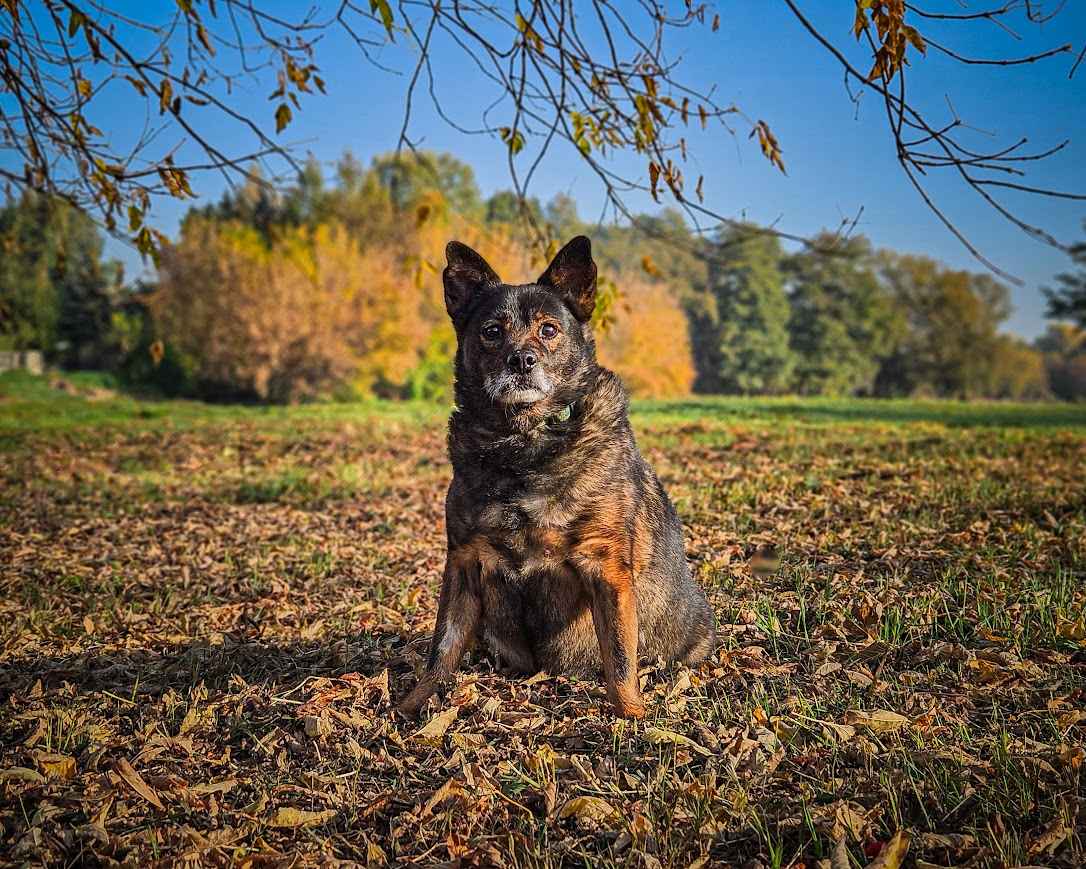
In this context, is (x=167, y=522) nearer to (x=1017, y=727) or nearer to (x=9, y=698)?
(x=9, y=698)

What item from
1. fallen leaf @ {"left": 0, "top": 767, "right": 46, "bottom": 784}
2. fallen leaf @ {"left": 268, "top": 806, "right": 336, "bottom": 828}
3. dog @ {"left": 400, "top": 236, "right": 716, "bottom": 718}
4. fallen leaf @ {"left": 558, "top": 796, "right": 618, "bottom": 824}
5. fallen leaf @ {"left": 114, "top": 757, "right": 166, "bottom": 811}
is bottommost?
fallen leaf @ {"left": 0, "top": 767, "right": 46, "bottom": 784}

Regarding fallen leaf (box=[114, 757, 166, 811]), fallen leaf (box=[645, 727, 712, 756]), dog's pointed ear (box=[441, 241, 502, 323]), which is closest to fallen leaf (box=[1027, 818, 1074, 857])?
fallen leaf (box=[645, 727, 712, 756])

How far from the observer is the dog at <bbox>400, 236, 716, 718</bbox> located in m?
3.97

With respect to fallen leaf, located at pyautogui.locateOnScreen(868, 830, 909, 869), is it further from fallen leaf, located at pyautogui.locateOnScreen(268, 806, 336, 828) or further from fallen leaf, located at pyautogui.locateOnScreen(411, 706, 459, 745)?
fallen leaf, located at pyautogui.locateOnScreen(268, 806, 336, 828)

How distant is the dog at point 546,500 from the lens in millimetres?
3967

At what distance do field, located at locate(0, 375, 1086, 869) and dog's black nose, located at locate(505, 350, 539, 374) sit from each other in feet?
5.74

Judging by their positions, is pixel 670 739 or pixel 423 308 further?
pixel 423 308

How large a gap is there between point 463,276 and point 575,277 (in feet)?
1.98

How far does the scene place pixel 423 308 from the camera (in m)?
40.9

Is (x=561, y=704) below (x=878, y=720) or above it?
below

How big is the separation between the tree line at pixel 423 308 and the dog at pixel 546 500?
61.3 inches

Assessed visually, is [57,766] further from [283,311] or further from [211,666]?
[283,311]

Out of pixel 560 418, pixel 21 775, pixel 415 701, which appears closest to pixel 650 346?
pixel 560 418

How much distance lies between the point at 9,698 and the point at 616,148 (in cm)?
536
